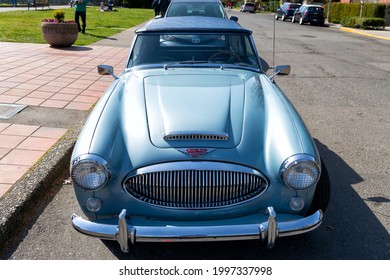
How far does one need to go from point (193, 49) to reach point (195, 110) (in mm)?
1408

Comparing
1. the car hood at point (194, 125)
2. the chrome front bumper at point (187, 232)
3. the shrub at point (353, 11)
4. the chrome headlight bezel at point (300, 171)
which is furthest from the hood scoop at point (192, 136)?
the shrub at point (353, 11)

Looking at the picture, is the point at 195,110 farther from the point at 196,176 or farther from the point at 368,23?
the point at 368,23

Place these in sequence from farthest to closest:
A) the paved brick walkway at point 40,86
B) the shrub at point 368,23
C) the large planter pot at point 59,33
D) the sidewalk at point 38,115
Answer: the shrub at point 368,23 → the large planter pot at point 59,33 → the paved brick walkway at point 40,86 → the sidewalk at point 38,115

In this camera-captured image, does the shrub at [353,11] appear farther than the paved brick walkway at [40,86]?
Yes

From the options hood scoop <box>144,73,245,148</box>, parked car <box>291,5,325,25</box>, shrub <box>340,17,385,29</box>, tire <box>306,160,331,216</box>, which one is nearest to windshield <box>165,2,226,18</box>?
hood scoop <box>144,73,245,148</box>

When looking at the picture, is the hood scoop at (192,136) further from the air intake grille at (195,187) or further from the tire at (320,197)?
the tire at (320,197)

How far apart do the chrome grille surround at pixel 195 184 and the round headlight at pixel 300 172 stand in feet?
0.53

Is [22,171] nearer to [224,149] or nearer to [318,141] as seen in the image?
[224,149]

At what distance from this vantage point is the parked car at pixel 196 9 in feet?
34.7

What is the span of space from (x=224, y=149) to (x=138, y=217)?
2.39ft

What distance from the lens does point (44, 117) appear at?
5.46m

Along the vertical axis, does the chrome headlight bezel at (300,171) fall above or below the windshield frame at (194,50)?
below
